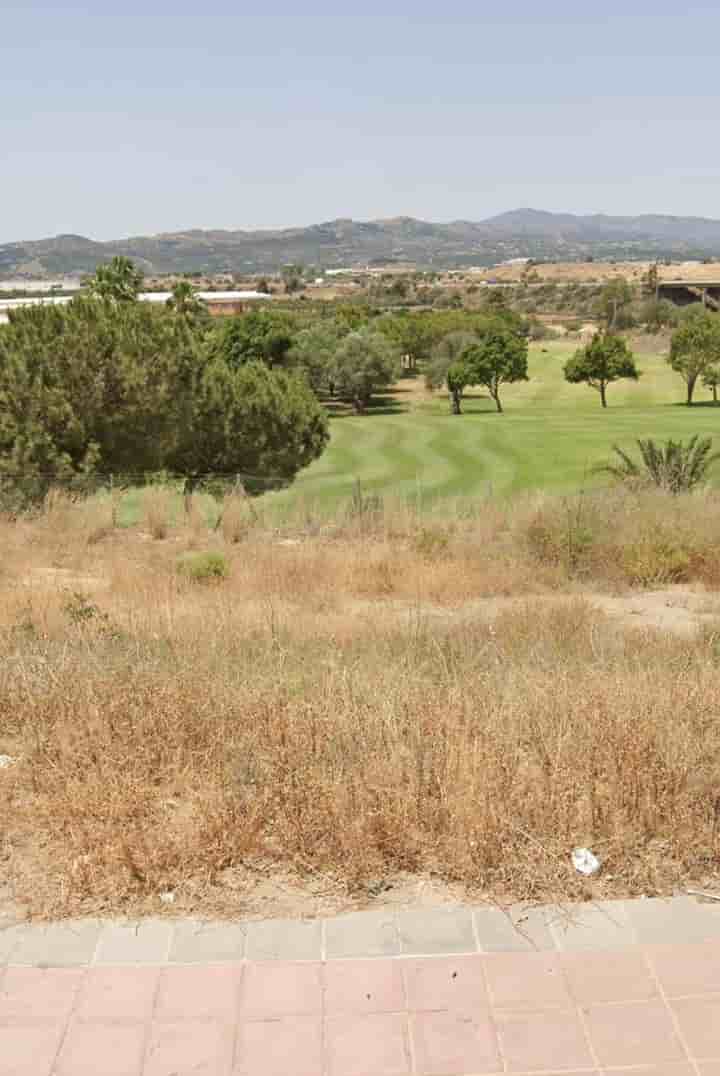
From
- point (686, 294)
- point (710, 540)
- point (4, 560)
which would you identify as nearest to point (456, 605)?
point (710, 540)

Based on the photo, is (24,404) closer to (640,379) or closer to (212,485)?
(212,485)

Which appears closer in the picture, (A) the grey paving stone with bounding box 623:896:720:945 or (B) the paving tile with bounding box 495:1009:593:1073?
(B) the paving tile with bounding box 495:1009:593:1073

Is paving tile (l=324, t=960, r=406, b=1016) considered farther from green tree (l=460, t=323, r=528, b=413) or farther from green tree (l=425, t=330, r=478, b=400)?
green tree (l=425, t=330, r=478, b=400)

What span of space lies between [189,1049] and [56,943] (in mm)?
A: 623

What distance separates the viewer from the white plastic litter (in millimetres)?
3146

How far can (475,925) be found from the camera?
→ 2.91m

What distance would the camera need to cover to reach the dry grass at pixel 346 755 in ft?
10.5

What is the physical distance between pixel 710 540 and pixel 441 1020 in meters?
6.88

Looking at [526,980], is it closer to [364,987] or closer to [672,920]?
[364,987]

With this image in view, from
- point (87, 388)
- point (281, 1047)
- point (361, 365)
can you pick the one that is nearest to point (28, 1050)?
point (281, 1047)

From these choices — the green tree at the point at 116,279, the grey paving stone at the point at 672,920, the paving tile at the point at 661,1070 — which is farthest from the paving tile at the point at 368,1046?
the green tree at the point at 116,279

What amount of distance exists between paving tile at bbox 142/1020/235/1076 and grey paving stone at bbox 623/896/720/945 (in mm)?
1230

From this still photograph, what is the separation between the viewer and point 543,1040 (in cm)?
245

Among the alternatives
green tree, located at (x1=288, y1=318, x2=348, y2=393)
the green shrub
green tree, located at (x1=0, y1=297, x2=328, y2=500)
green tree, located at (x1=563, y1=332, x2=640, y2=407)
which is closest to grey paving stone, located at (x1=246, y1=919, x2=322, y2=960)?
the green shrub
